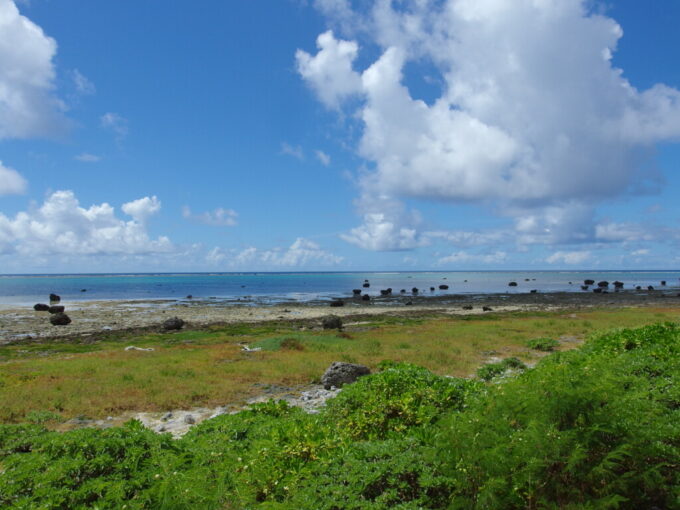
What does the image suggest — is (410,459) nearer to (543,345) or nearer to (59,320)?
(543,345)

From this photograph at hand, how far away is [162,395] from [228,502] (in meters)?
10.7

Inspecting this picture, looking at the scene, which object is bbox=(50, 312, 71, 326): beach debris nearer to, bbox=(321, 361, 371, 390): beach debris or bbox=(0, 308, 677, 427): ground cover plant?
bbox=(0, 308, 677, 427): ground cover plant

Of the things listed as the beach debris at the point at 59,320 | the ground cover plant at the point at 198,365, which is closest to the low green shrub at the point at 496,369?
the ground cover plant at the point at 198,365

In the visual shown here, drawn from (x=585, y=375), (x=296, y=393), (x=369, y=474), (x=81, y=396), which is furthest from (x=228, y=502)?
(x=81, y=396)

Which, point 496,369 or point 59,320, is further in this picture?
point 59,320

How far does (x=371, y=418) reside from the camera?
8.06m

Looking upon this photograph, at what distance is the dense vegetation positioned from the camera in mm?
4531

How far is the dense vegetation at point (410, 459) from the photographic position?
453 centimetres

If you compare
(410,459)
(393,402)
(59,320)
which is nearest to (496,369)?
(393,402)

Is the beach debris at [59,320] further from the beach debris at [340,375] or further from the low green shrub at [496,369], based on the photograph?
the low green shrub at [496,369]

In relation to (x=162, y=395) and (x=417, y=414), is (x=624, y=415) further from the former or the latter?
(x=162, y=395)

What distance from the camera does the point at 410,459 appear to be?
5.64 meters

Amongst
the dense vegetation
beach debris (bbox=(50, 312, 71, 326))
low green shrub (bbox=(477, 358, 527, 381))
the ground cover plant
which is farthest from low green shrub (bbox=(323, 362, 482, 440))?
beach debris (bbox=(50, 312, 71, 326))

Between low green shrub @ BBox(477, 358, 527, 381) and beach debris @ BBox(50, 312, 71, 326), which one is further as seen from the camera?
beach debris @ BBox(50, 312, 71, 326)
